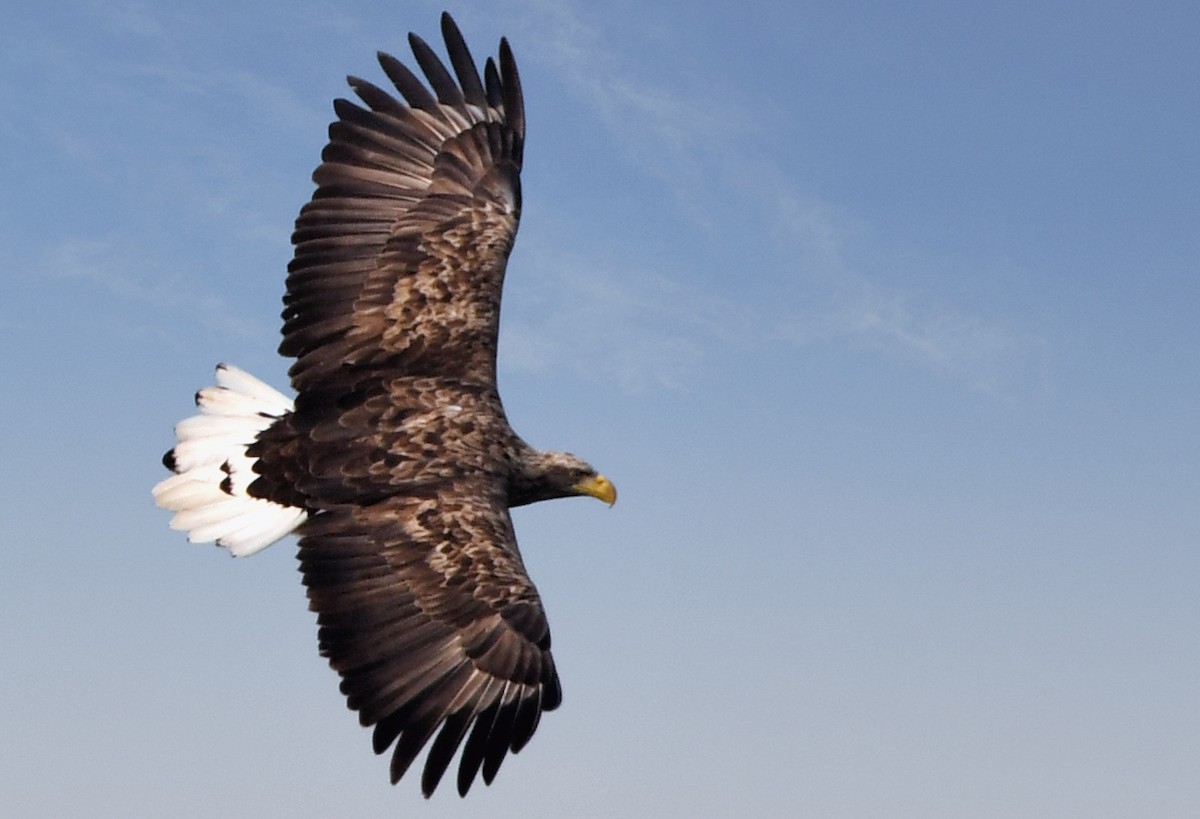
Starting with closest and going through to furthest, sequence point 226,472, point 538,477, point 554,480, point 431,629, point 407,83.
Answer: point 431,629 → point 226,472 → point 538,477 → point 554,480 → point 407,83

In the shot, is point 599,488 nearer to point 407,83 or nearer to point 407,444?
point 407,444

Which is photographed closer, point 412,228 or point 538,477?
point 538,477

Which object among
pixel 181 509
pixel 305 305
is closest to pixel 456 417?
pixel 305 305

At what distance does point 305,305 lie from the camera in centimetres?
977

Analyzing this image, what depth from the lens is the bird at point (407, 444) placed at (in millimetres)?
8109

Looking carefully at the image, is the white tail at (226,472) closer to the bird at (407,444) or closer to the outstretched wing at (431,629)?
the bird at (407,444)

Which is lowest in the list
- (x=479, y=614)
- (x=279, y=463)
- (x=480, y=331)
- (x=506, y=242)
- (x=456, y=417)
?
(x=479, y=614)

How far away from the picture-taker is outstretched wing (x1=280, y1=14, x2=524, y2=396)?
9.73 metres

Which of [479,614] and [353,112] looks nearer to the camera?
[479,614]

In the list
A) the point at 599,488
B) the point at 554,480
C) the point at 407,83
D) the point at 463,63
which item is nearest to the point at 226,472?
the point at 554,480

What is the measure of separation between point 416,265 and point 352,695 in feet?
10.8

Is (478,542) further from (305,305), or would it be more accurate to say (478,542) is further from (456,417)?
(305,305)

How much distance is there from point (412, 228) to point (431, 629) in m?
3.15

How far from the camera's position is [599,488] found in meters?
10.2
